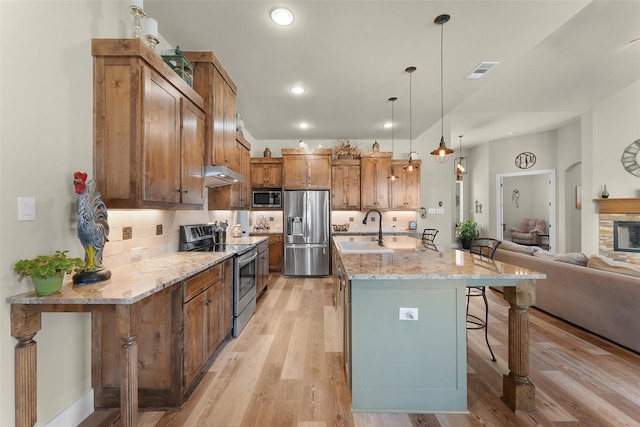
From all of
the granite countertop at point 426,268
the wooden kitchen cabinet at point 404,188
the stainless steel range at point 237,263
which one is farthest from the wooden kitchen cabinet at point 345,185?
the granite countertop at point 426,268

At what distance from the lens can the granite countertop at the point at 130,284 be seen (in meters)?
1.26

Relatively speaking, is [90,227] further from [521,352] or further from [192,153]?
[521,352]

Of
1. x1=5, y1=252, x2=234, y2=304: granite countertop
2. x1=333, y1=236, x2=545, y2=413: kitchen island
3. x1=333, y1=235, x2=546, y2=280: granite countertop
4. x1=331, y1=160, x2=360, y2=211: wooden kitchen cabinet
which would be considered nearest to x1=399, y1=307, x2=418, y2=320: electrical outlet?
x1=333, y1=236, x2=545, y2=413: kitchen island

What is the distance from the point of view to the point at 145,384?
1774 mm

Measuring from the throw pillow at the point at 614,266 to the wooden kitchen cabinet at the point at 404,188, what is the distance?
309 cm

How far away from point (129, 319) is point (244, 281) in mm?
1778

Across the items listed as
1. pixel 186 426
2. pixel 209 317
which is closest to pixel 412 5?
pixel 209 317

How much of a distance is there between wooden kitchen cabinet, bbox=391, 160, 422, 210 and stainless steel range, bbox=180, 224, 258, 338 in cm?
341

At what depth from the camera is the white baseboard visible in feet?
5.00

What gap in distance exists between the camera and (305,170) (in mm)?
5367

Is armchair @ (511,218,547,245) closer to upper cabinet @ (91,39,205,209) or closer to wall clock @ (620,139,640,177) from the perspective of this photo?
wall clock @ (620,139,640,177)

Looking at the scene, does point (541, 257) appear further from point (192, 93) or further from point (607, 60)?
point (192, 93)

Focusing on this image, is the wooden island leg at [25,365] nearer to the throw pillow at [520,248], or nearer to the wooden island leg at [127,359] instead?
the wooden island leg at [127,359]

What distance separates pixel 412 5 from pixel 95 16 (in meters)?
2.31
